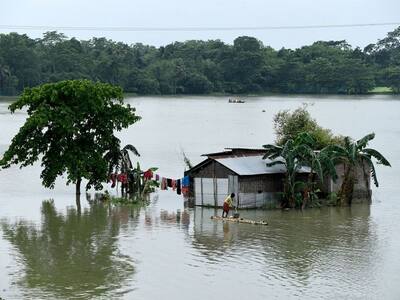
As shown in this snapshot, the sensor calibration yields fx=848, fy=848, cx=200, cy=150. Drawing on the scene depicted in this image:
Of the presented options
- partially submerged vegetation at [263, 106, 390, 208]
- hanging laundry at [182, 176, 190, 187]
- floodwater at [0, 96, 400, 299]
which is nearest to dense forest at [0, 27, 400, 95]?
floodwater at [0, 96, 400, 299]

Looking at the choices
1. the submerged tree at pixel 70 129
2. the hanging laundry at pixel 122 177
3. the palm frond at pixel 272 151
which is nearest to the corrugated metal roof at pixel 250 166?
the palm frond at pixel 272 151

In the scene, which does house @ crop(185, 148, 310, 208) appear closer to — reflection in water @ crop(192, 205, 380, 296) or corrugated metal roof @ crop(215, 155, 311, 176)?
corrugated metal roof @ crop(215, 155, 311, 176)

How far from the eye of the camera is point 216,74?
503 feet

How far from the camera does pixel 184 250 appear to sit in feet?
83.5

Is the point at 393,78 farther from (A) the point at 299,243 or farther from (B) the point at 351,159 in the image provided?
(A) the point at 299,243

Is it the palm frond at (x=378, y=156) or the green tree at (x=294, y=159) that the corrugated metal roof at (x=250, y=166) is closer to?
the green tree at (x=294, y=159)

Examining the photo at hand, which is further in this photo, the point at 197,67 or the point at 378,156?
the point at 197,67

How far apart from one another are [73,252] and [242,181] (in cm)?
878

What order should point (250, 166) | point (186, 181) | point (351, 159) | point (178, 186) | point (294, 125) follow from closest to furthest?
1. point (250, 166)
2. point (351, 159)
3. point (186, 181)
4. point (178, 186)
5. point (294, 125)

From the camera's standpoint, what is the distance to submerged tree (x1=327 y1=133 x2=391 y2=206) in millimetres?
32812

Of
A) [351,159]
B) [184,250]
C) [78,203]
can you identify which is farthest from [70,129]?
[351,159]

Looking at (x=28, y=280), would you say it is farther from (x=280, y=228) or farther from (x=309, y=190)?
(x=309, y=190)

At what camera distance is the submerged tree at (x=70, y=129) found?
33594 millimetres

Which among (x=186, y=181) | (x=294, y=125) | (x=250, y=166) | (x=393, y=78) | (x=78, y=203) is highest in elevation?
(x=393, y=78)
